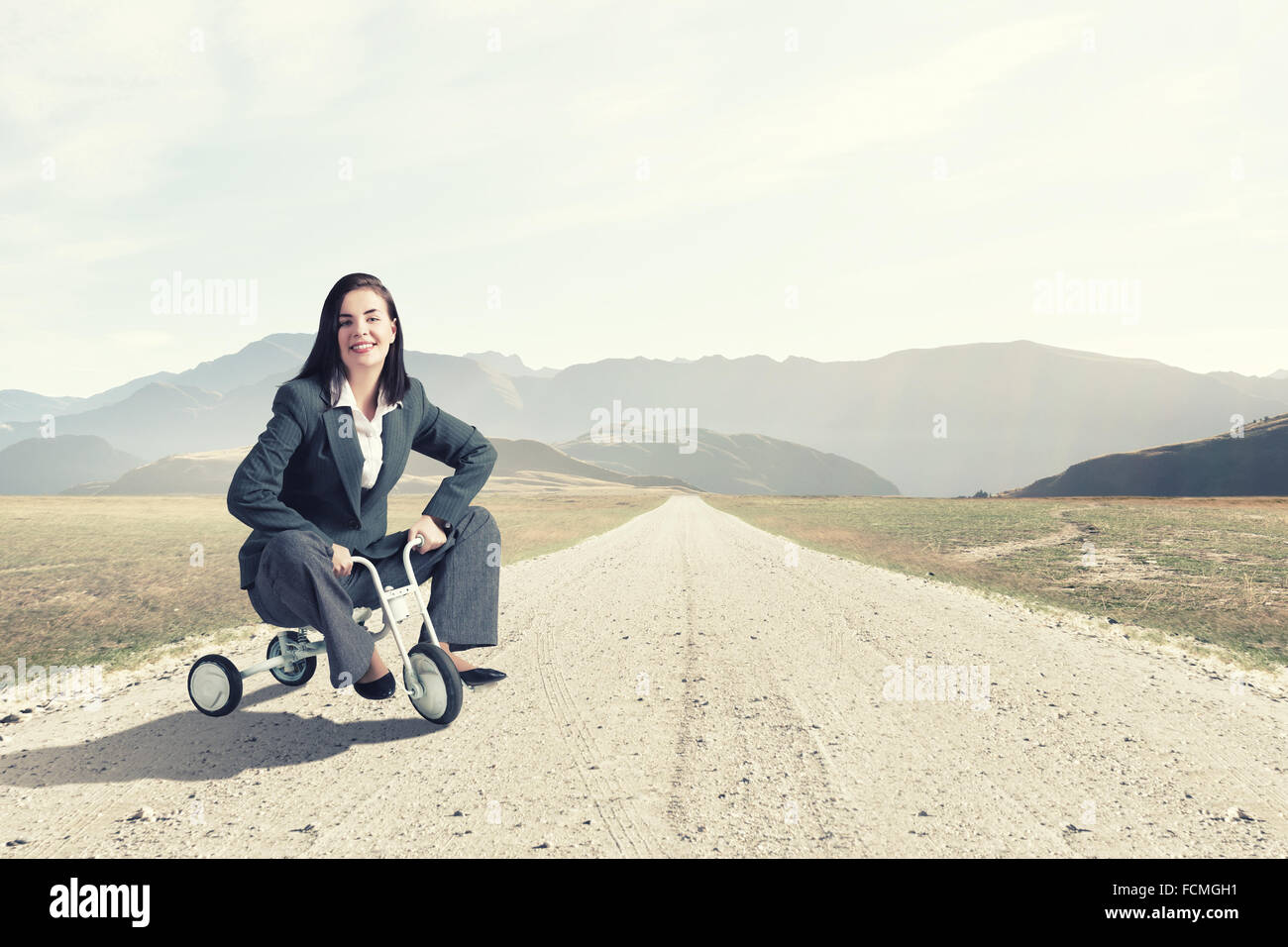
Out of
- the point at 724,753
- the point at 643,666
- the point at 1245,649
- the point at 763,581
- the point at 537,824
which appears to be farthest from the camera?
the point at 763,581

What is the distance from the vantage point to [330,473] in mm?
5008

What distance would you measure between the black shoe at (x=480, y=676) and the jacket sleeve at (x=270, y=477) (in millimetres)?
1967

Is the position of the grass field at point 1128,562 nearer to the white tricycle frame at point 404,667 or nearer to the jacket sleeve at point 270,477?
the white tricycle frame at point 404,667

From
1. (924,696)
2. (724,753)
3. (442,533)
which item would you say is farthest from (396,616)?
(924,696)

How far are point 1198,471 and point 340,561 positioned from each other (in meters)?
137

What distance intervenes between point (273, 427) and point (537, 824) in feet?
11.1

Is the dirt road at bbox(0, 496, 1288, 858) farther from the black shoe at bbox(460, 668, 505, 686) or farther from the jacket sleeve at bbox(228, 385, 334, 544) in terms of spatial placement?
the jacket sleeve at bbox(228, 385, 334, 544)

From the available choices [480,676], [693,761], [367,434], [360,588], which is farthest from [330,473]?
[693,761]

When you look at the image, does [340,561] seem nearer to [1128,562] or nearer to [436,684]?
[436,684]

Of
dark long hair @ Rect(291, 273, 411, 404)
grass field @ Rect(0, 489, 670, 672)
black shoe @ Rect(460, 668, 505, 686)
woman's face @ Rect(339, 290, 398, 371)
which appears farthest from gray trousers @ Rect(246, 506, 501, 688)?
grass field @ Rect(0, 489, 670, 672)

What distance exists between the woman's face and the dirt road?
117 inches

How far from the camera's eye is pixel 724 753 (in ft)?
15.2

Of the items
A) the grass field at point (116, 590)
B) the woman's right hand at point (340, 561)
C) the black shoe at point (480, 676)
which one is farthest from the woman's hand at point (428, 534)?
the grass field at point (116, 590)

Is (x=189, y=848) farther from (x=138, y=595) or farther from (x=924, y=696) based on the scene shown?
(x=138, y=595)
